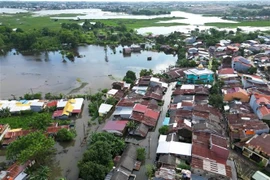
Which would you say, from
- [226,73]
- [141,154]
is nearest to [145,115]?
[141,154]

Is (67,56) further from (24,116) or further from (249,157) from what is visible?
(249,157)

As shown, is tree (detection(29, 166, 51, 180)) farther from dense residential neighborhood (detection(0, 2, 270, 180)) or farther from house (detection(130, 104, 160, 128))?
house (detection(130, 104, 160, 128))

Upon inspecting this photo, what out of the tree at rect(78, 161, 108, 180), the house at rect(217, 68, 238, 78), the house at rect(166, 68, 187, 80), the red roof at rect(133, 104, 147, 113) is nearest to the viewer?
the tree at rect(78, 161, 108, 180)

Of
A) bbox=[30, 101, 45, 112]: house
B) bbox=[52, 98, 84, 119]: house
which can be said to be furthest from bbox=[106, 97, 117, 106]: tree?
bbox=[30, 101, 45, 112]: house

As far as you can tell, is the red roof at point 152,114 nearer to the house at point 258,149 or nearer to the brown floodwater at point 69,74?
the brown floodwater at point 69,74

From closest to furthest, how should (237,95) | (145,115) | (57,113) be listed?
(145,115) → (57,113) → (237,95)

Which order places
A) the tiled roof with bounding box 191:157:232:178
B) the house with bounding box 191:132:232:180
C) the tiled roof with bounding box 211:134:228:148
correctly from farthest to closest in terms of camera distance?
1. the tiled roof with bounding box 211:134:228:148
2. the house with bounding box 191:132:232:180
3. the tiled roof with bounding box 191:157:232:178

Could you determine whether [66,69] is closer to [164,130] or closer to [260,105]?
[164,130]
